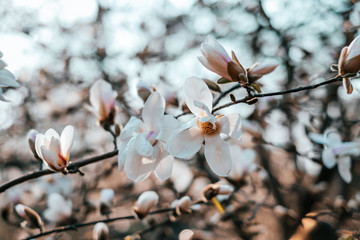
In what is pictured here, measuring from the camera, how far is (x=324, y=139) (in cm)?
128

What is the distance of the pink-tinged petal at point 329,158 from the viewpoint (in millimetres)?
1181

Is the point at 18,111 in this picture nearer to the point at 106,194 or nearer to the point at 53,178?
the point at 53,178

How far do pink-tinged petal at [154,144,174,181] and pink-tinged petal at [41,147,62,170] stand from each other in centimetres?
22

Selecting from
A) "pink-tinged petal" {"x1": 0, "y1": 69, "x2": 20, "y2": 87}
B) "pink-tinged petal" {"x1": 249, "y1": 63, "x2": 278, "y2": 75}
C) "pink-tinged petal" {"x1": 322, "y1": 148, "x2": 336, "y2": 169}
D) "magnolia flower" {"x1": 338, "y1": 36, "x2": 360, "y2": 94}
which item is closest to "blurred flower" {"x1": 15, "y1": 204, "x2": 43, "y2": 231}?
"pink-tinged petal" {"x1": 0, "y1": 69, "x2": 20, "y2": 87}

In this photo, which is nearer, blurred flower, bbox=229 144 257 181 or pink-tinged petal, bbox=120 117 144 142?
pink-tinged petal, bbox=120 117 144 142

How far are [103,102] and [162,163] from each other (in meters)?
0.33

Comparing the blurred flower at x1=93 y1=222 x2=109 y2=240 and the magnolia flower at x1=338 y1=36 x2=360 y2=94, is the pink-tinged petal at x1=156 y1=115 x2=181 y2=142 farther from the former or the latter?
A: the blurred flower at x1=93 y1=222 x2=109 y2=240

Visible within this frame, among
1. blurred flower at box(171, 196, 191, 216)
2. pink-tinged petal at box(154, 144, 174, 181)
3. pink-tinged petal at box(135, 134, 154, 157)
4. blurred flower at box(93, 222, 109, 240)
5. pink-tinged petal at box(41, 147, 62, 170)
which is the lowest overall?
blurred flower at box(93, 222, 109, 240)

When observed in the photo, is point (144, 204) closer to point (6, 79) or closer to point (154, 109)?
point (154, 109)

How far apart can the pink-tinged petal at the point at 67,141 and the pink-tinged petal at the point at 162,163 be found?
210 millimetres

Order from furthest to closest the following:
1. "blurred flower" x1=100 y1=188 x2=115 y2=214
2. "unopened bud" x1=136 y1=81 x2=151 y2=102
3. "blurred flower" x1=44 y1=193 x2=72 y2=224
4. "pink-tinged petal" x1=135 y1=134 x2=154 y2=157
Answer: "blurred flower" x1=44 y1=193 x2=72 y2=224, "blurred flower" x1=100 y1=188 x2=115 y2=214, "unopened bud" x1=136 y1=81 x2=151 y2=102, "pink-tinged petal" x1=135 y1=134 x2=154 y2=157

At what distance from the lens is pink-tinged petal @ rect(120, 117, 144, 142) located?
659mm

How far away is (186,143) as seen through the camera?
2.10 ft

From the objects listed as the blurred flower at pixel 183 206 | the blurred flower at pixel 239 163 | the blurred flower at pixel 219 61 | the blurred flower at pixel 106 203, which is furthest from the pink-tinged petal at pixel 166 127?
the blurred flower at pixel 239 163
